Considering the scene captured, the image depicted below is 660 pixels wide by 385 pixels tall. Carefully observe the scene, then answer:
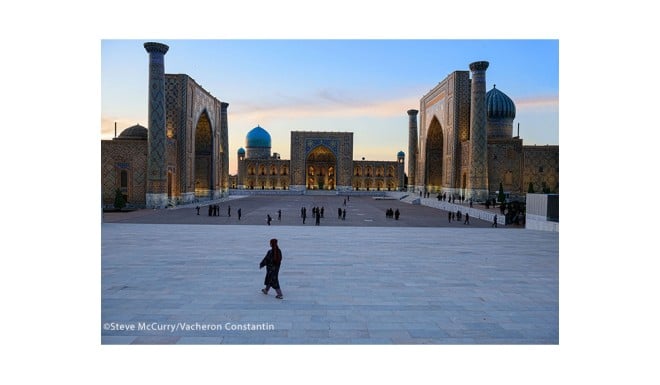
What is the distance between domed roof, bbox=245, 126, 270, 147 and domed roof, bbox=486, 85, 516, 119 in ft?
110

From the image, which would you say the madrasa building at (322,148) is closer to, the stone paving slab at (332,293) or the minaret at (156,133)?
the minaret at (156,133)

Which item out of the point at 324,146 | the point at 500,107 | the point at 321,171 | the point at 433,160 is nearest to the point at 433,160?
the point at 433,160

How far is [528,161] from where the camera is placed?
3519cm

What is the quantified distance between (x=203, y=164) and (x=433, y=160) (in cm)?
2201

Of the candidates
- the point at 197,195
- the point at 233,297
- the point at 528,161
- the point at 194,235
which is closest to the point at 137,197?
the point at 197,195

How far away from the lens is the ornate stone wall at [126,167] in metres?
23.6

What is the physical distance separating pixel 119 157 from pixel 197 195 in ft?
31.4

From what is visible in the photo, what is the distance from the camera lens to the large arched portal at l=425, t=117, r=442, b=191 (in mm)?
41344

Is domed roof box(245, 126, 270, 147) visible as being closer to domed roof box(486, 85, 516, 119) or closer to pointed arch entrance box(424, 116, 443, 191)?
pointed arch entrance box(424, 116, 443, 191)

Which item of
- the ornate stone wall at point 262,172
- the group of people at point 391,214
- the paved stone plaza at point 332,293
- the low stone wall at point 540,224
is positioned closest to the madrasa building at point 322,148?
the ornate stone wall at point 262,172

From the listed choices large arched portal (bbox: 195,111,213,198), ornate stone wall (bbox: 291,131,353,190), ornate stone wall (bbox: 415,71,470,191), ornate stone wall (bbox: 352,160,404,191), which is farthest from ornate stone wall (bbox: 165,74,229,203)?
ornate stone wall (bbox: 352,160,404,191)

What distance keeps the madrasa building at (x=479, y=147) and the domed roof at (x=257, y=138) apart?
29.2m

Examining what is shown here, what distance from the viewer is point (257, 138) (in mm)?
63156

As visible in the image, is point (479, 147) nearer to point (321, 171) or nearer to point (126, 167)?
point (126, 167)
